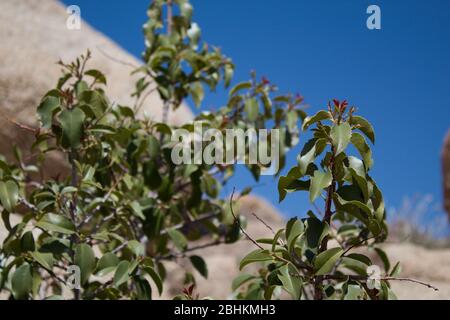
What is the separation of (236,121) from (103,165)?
1.03 meters

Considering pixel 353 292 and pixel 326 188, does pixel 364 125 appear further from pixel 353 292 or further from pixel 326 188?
pixel 353 292

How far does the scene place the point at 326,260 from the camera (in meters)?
2.41

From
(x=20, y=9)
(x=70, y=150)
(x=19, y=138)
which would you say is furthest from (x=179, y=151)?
(x=20, y=9)

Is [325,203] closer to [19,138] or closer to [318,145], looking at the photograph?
[318,145]

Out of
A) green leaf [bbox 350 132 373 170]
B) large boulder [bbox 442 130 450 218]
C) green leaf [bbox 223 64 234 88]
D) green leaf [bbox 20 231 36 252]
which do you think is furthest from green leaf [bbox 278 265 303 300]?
large boulder [bbox 442 130 450 218]

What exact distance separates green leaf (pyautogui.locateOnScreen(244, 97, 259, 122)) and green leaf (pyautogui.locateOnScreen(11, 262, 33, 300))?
1.59 meters

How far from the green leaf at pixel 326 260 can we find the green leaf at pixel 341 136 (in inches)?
13.6

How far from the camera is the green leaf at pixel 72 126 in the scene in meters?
3.07

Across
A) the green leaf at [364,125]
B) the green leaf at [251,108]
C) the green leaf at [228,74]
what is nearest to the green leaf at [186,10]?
the green leaf at [228,74]

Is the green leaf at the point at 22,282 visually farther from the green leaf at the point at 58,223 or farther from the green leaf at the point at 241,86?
the green leaf at the point at 241,86

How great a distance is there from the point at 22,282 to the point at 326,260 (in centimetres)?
141

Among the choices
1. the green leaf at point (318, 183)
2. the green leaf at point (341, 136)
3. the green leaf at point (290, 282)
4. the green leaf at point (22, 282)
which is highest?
the green leaf at point (341, 136)

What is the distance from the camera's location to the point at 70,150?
128 inches
